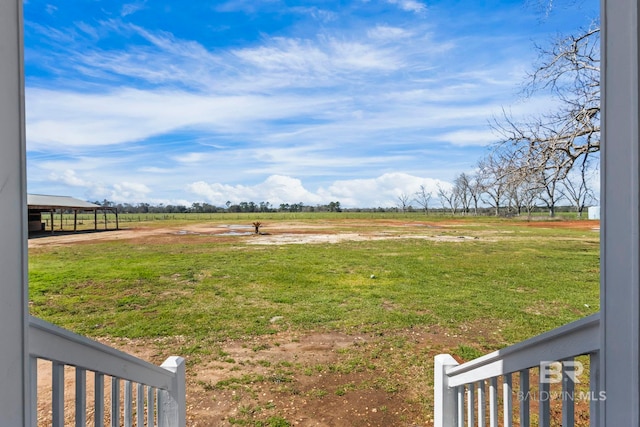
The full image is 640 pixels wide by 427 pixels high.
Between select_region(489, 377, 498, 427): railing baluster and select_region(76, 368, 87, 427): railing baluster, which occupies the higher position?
select_region(76, 368, 87, 427): railing baluster

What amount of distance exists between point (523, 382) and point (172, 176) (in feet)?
70.1

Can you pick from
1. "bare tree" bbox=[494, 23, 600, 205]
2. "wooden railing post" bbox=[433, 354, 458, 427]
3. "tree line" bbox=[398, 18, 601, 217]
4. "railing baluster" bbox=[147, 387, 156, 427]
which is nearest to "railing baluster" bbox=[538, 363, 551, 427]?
"wooden railing post" bbox=[433, 354, 458, 427]

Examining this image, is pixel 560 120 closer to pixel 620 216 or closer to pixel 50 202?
pixel 620 216

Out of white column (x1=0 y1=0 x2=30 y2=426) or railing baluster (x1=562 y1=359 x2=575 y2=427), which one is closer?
white column (x1=0 y1=0 x2=30 y2=426)

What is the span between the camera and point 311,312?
189 inches

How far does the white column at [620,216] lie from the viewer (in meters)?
0.52

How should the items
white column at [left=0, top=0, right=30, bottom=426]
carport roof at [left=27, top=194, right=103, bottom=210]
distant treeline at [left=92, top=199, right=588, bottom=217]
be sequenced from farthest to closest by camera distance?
distant treeline at [left=92, top=199, right=588, bottom=217], carport roof at [left=27, top=194, right=103, bottom=210], white column at [left=0, top=0, right=30, bottom=426]

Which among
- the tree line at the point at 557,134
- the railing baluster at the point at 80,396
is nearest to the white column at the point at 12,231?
the railing baluster at the point at 80,396

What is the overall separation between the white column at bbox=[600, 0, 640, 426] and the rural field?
86.5 inches

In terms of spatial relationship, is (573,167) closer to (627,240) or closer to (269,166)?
(627,240)

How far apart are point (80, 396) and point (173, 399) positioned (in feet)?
2.16

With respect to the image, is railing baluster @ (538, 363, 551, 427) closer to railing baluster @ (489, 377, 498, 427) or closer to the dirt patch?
railing baluster @ (489, 377, 498, 427)

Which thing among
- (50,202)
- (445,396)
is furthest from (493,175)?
(50,202)

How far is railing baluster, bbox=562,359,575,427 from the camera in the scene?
668mm
